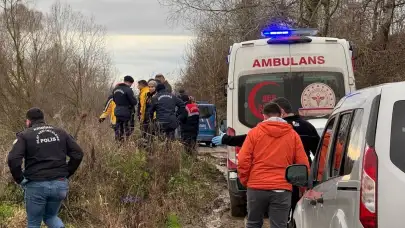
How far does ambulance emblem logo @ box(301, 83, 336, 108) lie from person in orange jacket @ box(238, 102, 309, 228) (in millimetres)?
2832

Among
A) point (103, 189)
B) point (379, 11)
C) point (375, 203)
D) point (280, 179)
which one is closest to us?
point (375, 203)

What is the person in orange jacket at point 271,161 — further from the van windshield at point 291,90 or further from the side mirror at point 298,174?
the van windshield at point 291,90

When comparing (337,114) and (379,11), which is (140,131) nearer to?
(337,114)

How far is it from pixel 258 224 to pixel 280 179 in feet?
1.79

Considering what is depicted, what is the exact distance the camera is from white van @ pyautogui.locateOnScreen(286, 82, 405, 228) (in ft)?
7.82

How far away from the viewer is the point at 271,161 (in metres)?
4.93

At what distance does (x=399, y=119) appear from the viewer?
99.2 inches

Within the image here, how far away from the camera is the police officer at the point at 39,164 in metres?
5.91

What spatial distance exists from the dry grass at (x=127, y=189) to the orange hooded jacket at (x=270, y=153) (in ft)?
7.07

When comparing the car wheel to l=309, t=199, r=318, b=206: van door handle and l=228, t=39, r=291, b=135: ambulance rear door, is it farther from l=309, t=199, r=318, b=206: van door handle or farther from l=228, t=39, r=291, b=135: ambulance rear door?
l=309, t=199, r=318, b=206: van door handle

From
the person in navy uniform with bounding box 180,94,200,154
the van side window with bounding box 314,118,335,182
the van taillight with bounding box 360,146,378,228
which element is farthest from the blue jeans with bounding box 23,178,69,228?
the person in navy uniform with bounding box 180,94,200,154

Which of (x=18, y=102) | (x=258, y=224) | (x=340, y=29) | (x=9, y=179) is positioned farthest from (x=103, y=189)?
(x=18, y=102)

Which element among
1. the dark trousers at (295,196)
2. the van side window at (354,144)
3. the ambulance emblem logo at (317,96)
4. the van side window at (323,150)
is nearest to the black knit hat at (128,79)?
the ambulance emblem logo at (317,96)

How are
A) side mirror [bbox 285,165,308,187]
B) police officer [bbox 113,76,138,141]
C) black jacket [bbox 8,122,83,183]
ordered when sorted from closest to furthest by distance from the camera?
side mirror [bbox 285,165,308,187]
black jacket [bbox 8,122,83,183]
police officer [bbox 113,76,138,141]
